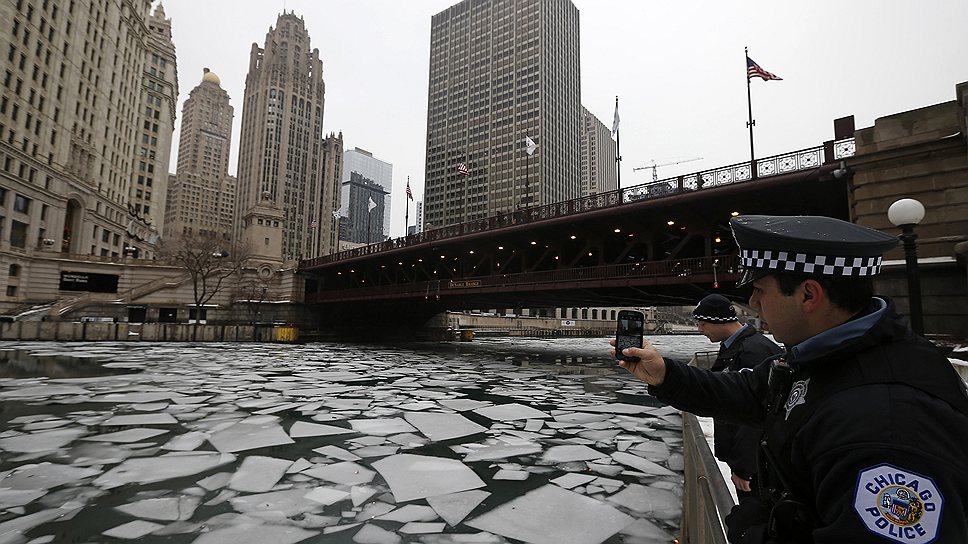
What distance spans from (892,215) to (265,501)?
36.0 ft

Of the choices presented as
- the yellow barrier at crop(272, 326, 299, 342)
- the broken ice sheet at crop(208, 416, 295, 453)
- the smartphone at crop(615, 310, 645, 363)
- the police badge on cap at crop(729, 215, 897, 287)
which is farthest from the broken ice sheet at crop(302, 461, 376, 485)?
the yellow barrier at crop(272, 326, 299, 342)

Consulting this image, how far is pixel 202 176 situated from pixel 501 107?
126 metres

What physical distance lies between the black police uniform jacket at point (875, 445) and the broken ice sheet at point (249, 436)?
22.6ft

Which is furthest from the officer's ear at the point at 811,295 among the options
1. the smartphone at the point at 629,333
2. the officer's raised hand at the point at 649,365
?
the smartphone at the point at 629,333

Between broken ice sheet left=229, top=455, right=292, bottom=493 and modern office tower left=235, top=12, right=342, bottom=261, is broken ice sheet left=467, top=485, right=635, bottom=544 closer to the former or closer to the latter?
broken ice sheet left=229, top=455, right=292, bottom=493

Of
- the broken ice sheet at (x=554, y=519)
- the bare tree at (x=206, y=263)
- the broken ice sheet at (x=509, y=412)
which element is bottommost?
the broken ice sheet at (x=509, y=412)

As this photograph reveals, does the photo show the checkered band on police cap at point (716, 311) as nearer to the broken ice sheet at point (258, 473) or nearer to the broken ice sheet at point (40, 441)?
the broken ice sheet at point (258, 473)

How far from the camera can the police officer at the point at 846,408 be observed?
1.05 meters

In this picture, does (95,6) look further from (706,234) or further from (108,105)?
(706,234)

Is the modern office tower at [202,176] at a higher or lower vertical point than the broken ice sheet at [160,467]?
higher

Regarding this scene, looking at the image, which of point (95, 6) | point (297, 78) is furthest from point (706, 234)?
point (297, 78)

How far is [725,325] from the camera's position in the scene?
459 cm

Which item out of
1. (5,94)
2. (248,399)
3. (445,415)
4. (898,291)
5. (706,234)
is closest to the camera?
(445,415)

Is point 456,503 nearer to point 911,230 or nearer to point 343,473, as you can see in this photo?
point 343,473
